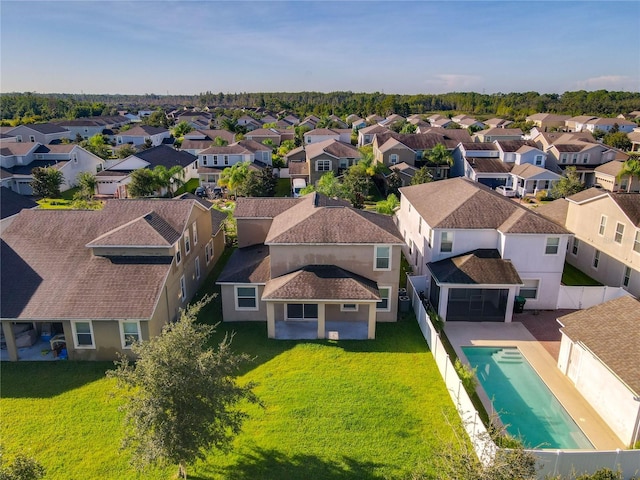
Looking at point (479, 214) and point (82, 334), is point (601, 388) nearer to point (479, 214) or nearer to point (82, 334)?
point (479, 214)

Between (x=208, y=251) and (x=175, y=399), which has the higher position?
(x=175, y=399)

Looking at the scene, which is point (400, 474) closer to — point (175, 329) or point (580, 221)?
point (175, 329)

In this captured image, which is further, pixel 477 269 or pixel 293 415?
pixel 477 269

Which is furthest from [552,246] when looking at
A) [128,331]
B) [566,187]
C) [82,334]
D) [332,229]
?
[566,187]

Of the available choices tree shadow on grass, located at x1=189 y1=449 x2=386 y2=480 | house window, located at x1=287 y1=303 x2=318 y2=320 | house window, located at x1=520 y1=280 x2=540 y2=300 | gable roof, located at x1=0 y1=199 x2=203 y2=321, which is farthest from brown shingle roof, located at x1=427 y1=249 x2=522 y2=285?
gable roof, located at x1=0 y1=199 x2=203 y2=321

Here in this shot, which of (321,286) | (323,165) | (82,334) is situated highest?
(323,165)

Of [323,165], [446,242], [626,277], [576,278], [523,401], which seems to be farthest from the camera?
[323,165]

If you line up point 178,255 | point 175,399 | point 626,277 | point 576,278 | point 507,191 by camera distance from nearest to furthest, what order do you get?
point 175,399
point 178,255
point 626,277
point 576,278
point 507,191

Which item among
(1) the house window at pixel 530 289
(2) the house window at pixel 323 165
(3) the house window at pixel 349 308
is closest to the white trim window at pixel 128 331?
(3) the house window at pixel 349 308

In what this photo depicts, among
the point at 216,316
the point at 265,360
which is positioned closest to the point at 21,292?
the point at 216,316
